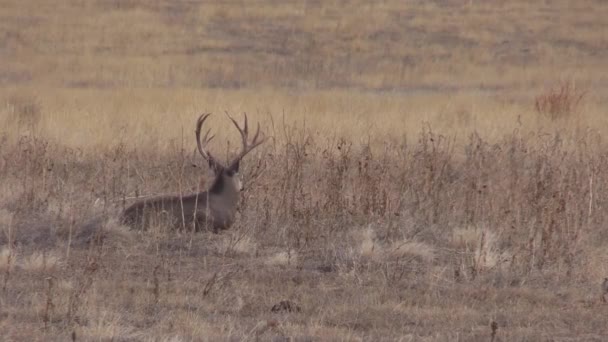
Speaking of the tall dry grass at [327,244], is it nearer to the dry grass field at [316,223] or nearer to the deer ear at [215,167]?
the dry grass field at [316,223]

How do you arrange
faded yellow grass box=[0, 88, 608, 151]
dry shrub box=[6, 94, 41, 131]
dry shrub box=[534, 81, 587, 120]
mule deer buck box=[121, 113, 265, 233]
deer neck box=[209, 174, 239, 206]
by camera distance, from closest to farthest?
mule deer buck box=[121, 113, 265, 233] → deer neck box=[209, 174, 239, 206] → faded yellow grass box=[0, 88, 608, 151] → dry shrub box=[6, 94, 41, 131] → dry shrub box=[534, 81, 587, 120]

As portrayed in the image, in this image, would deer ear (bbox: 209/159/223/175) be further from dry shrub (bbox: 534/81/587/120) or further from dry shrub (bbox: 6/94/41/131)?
dry shrub (bbox: 534/81/587/120)

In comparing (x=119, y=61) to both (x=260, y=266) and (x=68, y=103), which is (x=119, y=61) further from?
(x=260, y=266)

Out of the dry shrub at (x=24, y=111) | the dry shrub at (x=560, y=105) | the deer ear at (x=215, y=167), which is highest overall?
the deer ear at (x=215, y=167)

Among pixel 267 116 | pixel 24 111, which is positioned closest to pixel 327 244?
pixel 267 116

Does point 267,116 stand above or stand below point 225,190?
below

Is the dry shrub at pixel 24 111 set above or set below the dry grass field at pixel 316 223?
below

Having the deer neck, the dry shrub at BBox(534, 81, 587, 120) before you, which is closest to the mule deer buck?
the deer neck

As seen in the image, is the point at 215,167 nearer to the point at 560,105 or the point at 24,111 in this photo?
the point at 24,111

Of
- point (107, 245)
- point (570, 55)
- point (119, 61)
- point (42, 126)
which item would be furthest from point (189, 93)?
point (570, 55)

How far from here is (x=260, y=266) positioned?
8.24 metres

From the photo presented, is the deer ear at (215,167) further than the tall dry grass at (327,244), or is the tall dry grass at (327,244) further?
the deer ear at (215,167)

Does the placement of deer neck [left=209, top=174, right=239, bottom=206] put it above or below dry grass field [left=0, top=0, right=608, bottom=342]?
above

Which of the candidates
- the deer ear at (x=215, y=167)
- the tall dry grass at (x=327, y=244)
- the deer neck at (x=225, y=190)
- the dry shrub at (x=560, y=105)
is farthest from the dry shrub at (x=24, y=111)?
the dry shrub at (x=560, y=105)
